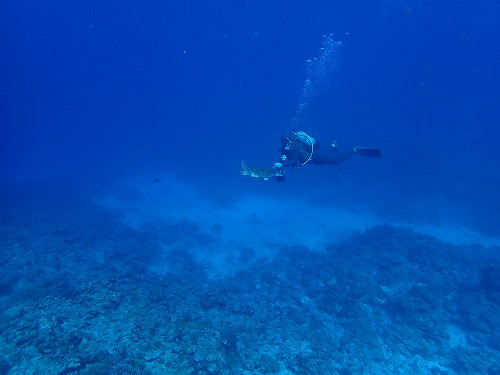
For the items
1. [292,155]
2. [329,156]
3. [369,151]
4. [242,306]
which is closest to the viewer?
[242,306]

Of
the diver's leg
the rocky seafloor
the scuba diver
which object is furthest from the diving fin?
the rocky seafloor

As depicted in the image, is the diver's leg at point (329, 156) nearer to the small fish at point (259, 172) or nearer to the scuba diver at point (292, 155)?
the scuba diver at point (292, 155)

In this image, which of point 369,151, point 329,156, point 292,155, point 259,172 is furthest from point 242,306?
point 369,151

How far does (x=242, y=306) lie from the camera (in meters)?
10.6

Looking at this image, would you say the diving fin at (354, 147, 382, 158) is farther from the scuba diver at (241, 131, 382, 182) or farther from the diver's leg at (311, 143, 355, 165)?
the scuba diver at (241, 131, 382, 182)

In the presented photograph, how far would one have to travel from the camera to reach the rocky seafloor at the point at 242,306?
694 cm

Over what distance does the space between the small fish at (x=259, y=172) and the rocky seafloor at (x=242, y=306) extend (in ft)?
14.5

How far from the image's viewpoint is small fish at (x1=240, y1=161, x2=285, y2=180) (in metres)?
9.47

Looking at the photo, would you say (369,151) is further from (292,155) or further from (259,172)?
(259,172)

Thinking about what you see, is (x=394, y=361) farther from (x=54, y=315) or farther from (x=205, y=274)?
(x=54, y=315)

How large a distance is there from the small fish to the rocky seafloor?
4405 millimetres

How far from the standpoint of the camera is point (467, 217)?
24.7 meters

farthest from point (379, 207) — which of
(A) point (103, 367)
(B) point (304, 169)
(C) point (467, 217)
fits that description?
(A) point (103, 367)

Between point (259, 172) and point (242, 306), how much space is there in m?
4.83
